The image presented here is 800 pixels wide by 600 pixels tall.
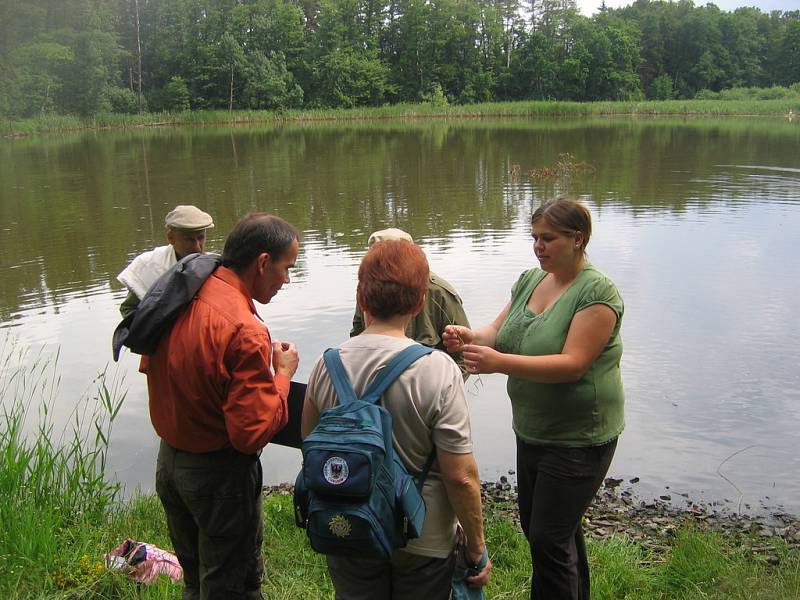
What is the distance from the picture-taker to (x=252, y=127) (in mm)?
50125

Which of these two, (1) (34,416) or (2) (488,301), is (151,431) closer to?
(1) (34,416)

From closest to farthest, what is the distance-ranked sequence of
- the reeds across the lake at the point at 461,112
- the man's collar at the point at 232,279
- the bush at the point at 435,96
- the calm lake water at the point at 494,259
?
the man's collar at the point at 232,279 → the calm lake water at the point at 494,259 → the reeds across the lake at the point at 461,112 → the bush at the point at 435,96

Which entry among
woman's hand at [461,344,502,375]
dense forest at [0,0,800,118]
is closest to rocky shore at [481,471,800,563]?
woman's hand at [461,344,502,375]

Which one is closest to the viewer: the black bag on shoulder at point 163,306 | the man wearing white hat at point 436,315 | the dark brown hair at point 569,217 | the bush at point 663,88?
the black bag on shoulder at point 163,306

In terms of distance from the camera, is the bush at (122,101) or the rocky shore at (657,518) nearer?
the rocky shore at (657,518)

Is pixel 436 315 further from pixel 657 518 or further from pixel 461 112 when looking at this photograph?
pixel 461 112

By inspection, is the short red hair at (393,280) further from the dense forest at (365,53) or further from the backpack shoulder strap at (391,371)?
the dense forest at (365,53)

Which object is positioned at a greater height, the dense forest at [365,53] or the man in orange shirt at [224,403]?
the dense forest at [365,53]

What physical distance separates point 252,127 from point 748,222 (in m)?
39.9

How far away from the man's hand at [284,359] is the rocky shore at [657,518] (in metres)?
2.50

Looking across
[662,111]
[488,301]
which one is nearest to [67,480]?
[488,301]

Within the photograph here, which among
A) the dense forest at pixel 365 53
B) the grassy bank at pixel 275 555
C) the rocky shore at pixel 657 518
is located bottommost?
the rocky shore at pixel 657 518

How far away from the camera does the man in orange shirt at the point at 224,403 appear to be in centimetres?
256

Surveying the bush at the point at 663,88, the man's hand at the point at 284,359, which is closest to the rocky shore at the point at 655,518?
the man's hand at the point at 284,359
